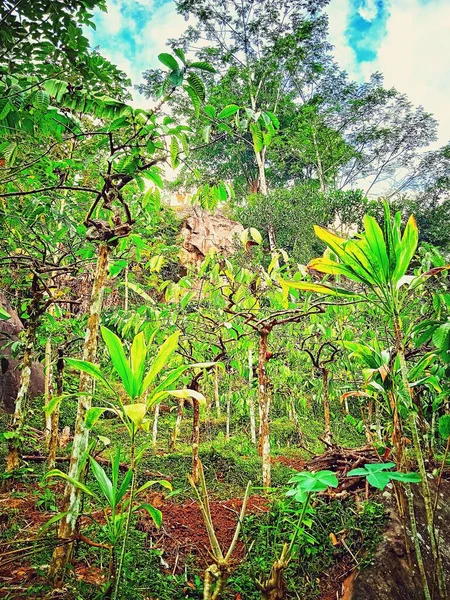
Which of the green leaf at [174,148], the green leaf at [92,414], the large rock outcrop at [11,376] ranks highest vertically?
the green leaf at [174,148]

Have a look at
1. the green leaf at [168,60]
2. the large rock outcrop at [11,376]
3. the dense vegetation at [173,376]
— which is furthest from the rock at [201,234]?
the green leaf at [168,60]

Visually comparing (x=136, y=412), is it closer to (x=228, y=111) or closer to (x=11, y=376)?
(x=228, y=111)

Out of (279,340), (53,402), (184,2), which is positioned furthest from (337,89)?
(53,402)

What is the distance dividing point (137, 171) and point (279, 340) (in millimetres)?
4026

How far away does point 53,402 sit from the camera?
1287 mm

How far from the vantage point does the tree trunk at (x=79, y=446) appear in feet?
4.35

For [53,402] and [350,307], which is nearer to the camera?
[53,402]

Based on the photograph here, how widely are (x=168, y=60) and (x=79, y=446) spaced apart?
5.00 feet

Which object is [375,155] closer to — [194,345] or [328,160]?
[328,160]

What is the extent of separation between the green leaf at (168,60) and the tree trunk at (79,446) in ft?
2.72

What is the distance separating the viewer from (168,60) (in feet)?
3.93

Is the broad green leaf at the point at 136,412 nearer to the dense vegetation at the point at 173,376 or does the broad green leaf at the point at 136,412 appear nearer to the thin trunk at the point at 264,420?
the dense vegetation at the point at 173,376

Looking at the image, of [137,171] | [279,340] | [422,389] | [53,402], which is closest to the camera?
[53,402]

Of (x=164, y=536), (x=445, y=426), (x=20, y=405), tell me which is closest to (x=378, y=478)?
(x=445, y=426)
